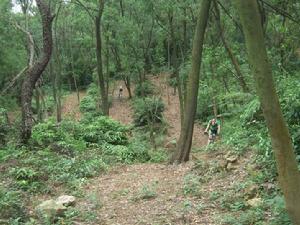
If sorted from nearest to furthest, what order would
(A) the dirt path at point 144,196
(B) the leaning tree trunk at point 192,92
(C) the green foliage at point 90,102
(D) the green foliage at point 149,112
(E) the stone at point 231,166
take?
1. (A) the dirt path at point 144,196
2. (E) the stone at point 231,166
3. (B) the leaning tree trunk at point 192,92
4. (D) the green foliage at point 149,112
5. (C) the green foliage at point 90,102

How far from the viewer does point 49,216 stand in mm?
7680

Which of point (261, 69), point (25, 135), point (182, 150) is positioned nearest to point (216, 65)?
point (182, 150)

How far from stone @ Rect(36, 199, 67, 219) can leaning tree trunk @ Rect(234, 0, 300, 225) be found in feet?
15.4

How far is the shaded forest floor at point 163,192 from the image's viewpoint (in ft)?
25.0

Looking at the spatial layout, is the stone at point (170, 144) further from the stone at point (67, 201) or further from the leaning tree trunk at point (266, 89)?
the leaning tree trunk at point (266, 89)

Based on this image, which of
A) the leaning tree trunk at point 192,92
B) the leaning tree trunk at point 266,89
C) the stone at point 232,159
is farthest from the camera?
the leaning tree trunk at point 192,92

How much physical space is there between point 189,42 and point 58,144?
19.6 meters

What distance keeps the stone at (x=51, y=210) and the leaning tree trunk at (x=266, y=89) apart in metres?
4.69

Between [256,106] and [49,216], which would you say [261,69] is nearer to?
[256,106]

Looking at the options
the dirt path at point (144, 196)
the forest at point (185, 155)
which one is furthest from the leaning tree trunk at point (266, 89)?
the dirt path at point (144, 196)

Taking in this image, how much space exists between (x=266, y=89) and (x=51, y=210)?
16.6 feet

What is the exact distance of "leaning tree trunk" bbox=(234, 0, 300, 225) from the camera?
430 centimetres

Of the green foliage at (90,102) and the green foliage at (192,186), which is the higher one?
the green foliage at (90,102)

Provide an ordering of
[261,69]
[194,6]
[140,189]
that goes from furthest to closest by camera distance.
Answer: [194,6] → [140,189] → [261,69]
